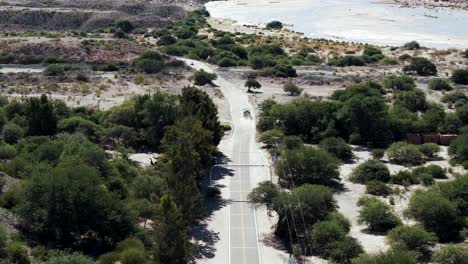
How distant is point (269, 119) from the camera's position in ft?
284

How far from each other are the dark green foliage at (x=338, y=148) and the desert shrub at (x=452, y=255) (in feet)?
98.6

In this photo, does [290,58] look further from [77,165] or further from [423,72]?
[77,165]

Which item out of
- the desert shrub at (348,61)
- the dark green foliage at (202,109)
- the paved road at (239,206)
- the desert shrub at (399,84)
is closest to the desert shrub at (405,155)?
the paved road at (239,206)

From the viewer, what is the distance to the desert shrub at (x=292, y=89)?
10784 cm

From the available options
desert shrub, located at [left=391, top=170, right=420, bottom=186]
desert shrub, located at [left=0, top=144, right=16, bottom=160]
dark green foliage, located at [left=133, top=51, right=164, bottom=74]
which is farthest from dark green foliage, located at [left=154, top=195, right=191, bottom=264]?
dark green foliage, located at [left=133, top=51, right=164, bottom=74]

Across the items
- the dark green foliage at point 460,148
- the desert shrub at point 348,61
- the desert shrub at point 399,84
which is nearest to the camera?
the dark green foliage at point 460,148

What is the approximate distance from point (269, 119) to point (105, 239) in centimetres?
4428

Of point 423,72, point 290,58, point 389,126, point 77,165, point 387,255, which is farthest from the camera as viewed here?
point 290,58

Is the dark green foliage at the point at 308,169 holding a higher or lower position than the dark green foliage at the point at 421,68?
higher

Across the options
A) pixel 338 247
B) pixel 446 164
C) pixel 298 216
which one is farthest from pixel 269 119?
pixel 338 247

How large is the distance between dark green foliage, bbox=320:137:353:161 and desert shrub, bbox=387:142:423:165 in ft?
16.2

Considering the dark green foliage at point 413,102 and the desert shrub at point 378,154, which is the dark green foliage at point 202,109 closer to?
the desert shrub at point 378,154

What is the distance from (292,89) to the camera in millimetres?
107812

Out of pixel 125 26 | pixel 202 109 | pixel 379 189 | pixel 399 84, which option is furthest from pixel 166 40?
pixel 379 189
